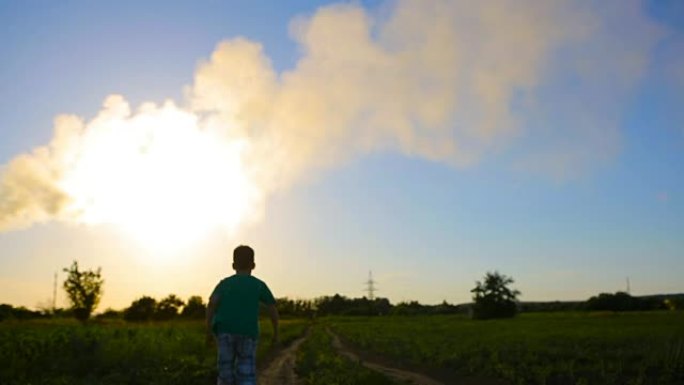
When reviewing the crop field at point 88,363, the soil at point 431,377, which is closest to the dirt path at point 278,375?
the crop field at point 88,363

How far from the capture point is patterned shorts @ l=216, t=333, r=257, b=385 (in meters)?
8.84

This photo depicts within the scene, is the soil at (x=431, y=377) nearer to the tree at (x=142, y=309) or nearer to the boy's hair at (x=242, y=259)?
the boy's hair at (x=242, y=259)

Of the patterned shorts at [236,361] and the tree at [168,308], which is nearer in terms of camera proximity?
the patterned shorts at [236,361]

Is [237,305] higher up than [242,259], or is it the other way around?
[242,259]

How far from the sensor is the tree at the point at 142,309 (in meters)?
118

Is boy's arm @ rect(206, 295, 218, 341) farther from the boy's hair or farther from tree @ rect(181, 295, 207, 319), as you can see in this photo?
tree @ rect(181, 295, 207, 319)

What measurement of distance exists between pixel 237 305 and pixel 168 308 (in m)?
133

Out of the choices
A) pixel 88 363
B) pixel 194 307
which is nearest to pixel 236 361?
pixel 88 363

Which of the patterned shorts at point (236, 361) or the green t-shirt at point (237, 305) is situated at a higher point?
the green t-shirt at point (237, 305)

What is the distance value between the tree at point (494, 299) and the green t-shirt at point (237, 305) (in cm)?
12134

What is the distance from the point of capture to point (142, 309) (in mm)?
122875

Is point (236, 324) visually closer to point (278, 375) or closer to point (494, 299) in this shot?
point (278, 375)

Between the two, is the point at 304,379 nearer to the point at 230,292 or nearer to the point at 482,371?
Answer: the point at 482,371

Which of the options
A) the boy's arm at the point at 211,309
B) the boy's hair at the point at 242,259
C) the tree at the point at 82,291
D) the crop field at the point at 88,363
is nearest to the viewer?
the boy's arm at the point at 211,309
